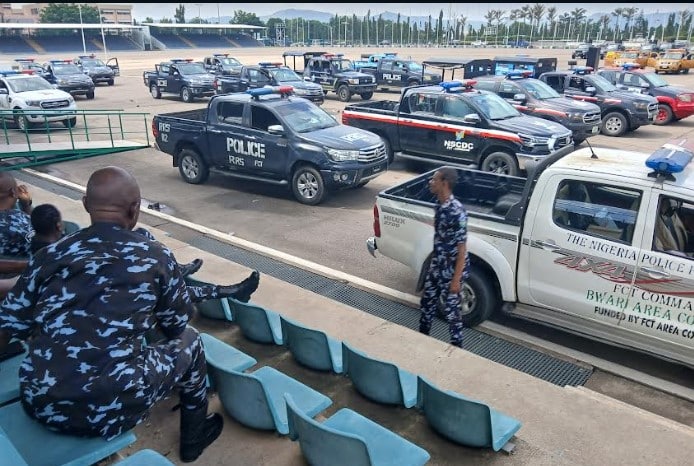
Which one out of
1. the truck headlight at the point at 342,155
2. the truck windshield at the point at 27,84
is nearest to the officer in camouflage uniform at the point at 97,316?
the truck headlight at the point at 342,155

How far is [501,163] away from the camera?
1167cm

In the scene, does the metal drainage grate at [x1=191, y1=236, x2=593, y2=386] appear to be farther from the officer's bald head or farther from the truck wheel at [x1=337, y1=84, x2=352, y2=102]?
the truck wheel at [x1=337, y1=84, x2=352, y2=102]

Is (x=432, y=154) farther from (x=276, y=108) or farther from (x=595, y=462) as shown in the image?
(x=595, y=462)

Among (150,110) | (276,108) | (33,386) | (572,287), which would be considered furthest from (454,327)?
(150,110)

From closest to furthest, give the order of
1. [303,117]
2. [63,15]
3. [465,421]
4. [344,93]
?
[465,421] → [303,117] → [344,93] → [63,15]

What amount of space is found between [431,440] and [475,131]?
9223 mm

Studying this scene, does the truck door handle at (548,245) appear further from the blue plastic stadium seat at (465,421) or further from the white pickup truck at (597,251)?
the blue plastic stadium seat at (465,421)

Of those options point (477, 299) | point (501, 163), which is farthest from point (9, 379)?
point (501, 163)

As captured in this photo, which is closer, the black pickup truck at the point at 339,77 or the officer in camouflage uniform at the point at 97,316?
the officer in camouflage uniform at the point at 97,316

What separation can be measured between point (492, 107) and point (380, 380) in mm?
9765

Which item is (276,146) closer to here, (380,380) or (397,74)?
(380,380)

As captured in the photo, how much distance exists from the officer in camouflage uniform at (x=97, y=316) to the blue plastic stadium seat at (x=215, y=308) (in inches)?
91.0

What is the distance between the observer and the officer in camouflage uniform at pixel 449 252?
15.6 ft

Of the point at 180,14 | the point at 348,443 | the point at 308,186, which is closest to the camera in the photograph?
the point at 348,443
